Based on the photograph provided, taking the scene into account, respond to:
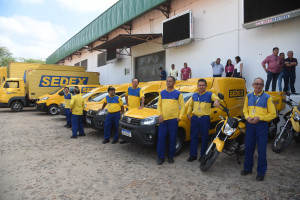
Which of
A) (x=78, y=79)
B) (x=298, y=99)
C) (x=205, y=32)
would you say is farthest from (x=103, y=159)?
(x=78, y=79)

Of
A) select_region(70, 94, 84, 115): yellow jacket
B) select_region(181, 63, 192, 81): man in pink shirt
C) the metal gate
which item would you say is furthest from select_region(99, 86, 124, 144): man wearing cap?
the metal gate

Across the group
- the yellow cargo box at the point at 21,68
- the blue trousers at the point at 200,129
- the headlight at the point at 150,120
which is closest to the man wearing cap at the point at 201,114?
the blue trousers at the point at 200,129

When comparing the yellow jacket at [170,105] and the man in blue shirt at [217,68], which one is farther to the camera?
the man in blue shirt at [217,68]

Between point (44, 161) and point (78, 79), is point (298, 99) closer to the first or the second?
point (44, 161)

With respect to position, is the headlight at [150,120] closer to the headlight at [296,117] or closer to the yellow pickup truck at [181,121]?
the yellow pickup truck at [181,121]

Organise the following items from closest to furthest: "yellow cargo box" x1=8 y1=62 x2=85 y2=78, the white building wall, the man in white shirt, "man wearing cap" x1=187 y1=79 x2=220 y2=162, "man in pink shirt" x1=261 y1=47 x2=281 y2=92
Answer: "man wearing cap" x1=187 y1=79 x2=220 y2=162
"man in pink shirt" x1=261 y1=47 x2=281 y2=92
the white building wall
the man in white shirt
"yellow cargo box" x1=8 y1=62 x2=85 y2=78

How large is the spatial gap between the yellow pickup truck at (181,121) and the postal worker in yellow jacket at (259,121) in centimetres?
156

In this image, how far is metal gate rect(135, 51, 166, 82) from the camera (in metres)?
13.9

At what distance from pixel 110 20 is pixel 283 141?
52.3ft

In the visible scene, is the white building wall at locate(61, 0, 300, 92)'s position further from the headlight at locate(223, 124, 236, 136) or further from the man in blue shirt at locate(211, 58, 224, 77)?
the headlight at locate(223, 124, 236, 136)

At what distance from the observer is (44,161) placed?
448 centimetres

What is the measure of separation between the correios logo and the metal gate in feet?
14.1

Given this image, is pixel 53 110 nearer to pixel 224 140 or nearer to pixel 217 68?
pixel 217 68

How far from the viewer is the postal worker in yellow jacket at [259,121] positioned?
3.47m
